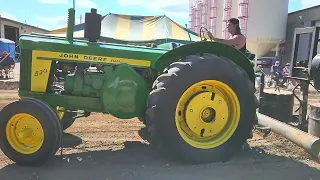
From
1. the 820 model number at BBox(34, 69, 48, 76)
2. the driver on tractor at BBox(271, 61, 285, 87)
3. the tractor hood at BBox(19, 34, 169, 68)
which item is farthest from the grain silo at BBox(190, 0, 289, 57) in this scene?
the 820 model number at BBox(34, 69, 48, 76)

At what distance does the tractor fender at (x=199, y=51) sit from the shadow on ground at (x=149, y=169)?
1269mm

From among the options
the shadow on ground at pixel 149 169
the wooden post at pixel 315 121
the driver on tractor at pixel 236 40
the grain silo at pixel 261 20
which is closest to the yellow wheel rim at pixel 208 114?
the shadow on ground at pixel 149 169

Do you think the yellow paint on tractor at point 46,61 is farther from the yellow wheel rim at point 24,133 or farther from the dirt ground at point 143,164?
the dirt ground at point 143,164

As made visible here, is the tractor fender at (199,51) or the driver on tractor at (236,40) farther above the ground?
the driver on tractor at (236,40)

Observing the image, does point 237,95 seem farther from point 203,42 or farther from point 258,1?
point 258,1

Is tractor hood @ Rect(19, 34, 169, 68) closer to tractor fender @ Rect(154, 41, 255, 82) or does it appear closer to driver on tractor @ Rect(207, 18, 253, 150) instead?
tractor fender @ Rect(154, 41, 255, 82)

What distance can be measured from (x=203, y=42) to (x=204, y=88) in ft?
1.92

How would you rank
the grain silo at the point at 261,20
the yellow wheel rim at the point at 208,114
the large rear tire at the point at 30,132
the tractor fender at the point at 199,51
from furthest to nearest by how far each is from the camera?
the grain silo at the point at 261,20
the tractor fender at the point at 199,51
the yellow wheel rim at the point at 208,114
the large rear tire at the point at 30,132

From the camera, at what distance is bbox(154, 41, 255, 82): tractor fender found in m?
4.75

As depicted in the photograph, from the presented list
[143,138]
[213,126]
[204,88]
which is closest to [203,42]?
[204,88]

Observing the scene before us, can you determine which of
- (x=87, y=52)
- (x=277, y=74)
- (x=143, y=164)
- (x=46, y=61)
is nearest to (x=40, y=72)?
(x=46, y=61)

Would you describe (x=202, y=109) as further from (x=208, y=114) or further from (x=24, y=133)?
(x=24, y=133)

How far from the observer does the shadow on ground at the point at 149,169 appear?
13.9 feet

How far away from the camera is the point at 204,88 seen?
4.75m
